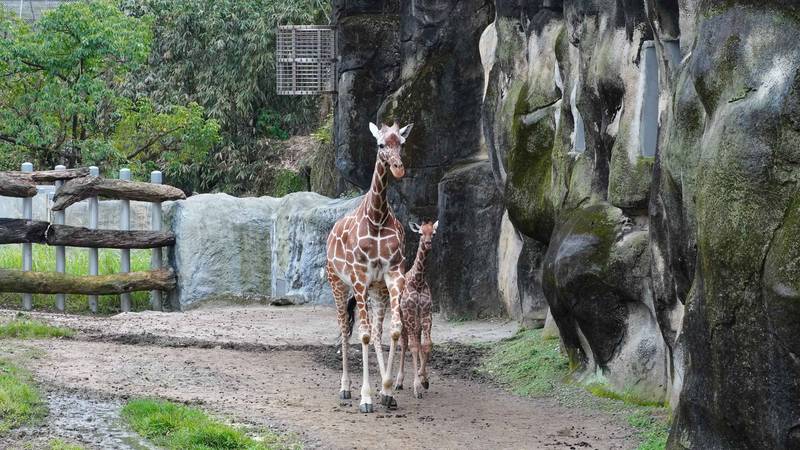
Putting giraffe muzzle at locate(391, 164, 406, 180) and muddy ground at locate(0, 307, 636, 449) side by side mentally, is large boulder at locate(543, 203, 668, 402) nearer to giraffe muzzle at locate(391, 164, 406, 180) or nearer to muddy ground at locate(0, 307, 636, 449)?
muddy ground at locate(0, 307, 636, 449)

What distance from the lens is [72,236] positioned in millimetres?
15641

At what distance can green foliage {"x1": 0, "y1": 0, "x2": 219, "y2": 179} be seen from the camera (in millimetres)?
21344

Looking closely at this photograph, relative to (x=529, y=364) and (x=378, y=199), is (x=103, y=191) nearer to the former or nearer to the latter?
(x=529, y=364)

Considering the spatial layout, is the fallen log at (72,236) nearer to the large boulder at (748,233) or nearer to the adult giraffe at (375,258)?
the adult giraffe at (375,258)

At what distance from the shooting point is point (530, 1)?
496 inches

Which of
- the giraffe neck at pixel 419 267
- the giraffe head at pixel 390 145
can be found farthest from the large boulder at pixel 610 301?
the giraffe head at pixel 390 145

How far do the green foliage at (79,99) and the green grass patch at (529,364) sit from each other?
12020 mm

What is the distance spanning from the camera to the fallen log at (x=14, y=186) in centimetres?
1556

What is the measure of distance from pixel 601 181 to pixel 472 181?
→ 459 centimetres

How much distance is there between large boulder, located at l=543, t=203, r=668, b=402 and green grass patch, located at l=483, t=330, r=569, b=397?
0.41m

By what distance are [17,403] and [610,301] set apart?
4002 mm

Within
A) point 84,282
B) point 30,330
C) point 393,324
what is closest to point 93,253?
point 84,282

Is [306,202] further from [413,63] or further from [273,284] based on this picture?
[413,63]

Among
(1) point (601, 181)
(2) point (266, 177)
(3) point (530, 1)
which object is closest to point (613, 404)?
(1) point (601, 181)
